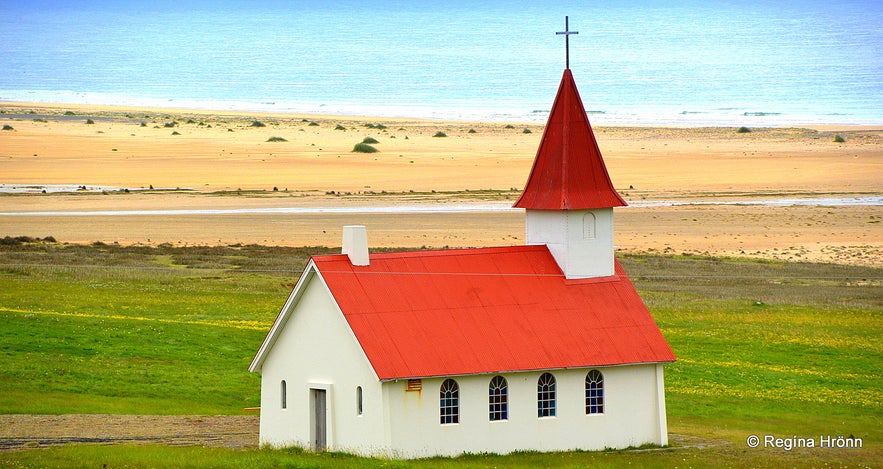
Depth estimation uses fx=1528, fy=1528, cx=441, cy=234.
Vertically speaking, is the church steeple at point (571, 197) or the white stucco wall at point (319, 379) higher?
the church steeple at point (571, 197)

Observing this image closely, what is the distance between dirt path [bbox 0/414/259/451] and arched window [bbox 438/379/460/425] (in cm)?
477

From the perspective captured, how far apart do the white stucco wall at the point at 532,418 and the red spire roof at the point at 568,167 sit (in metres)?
4.26

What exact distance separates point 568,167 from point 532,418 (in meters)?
6.35

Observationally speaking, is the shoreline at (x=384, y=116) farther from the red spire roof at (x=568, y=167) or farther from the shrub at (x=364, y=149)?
the red spire roof at (x=568, y=167)

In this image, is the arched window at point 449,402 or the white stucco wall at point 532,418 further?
the arched window at point 449,402

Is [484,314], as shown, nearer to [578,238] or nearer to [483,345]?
[483,345]

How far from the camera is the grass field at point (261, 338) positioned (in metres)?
33.7

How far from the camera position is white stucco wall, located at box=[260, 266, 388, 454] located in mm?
32094

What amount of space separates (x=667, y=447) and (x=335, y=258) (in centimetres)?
876

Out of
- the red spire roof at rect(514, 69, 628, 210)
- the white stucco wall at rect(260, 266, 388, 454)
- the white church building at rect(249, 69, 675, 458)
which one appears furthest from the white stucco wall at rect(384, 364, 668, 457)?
the red spire roof at rect(514, 69, 628, 210)

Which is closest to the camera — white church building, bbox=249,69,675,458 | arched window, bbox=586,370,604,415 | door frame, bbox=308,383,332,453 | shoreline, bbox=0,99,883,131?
white church building, bbox=249,69,675,458

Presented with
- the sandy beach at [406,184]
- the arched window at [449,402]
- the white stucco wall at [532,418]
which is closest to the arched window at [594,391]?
the white stucco wall at [532,418]

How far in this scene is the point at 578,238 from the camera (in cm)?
3609

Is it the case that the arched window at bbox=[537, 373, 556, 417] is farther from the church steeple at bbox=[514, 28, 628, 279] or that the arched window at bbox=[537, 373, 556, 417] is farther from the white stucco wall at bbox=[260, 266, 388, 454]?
the white stucco wall at bbox=[260, 266, 388, 454]
